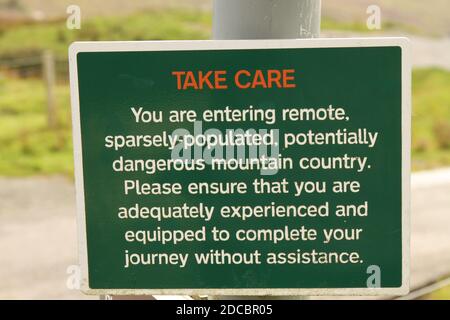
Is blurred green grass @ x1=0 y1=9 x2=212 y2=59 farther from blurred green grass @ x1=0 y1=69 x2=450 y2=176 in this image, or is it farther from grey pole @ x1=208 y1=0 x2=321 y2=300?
grey pole @ x1=208 y1=0 x2=321 y2=300

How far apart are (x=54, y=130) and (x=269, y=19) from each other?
11501 millimetres

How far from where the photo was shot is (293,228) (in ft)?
5.73

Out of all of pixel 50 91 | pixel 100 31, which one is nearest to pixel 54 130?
pixel 50 91

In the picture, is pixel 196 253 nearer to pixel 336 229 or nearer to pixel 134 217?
pixel 134 217

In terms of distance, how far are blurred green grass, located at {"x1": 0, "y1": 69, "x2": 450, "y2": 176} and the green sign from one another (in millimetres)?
9665

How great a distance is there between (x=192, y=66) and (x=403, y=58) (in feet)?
1.75

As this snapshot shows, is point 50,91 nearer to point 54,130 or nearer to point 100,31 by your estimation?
point 54,130

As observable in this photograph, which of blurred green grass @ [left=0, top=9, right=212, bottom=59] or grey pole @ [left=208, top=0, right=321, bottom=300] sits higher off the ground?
blurred green grass @ [left=0, top=9, right=212, bottom=59]

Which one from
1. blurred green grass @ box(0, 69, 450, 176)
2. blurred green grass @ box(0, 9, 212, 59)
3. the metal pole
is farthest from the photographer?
blurred green grass @ box(0, 9, 212, 59)

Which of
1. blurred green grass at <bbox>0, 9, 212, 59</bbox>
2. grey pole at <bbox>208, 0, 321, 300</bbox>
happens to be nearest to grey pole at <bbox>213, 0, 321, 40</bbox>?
grey pole at <bbox>208, 0, 321, 300</bbox>

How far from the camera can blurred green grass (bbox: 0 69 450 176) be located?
38.0 ft

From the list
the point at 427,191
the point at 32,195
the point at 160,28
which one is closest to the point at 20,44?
the point at 160,28

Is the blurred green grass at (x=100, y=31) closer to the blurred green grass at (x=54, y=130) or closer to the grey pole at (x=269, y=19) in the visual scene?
the blurred green grass at (x=54, y=130)

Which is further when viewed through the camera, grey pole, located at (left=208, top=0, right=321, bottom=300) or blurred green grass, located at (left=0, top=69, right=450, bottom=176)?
blurred green grass, located at (left=0, top=69, right=450, bottom=176)
